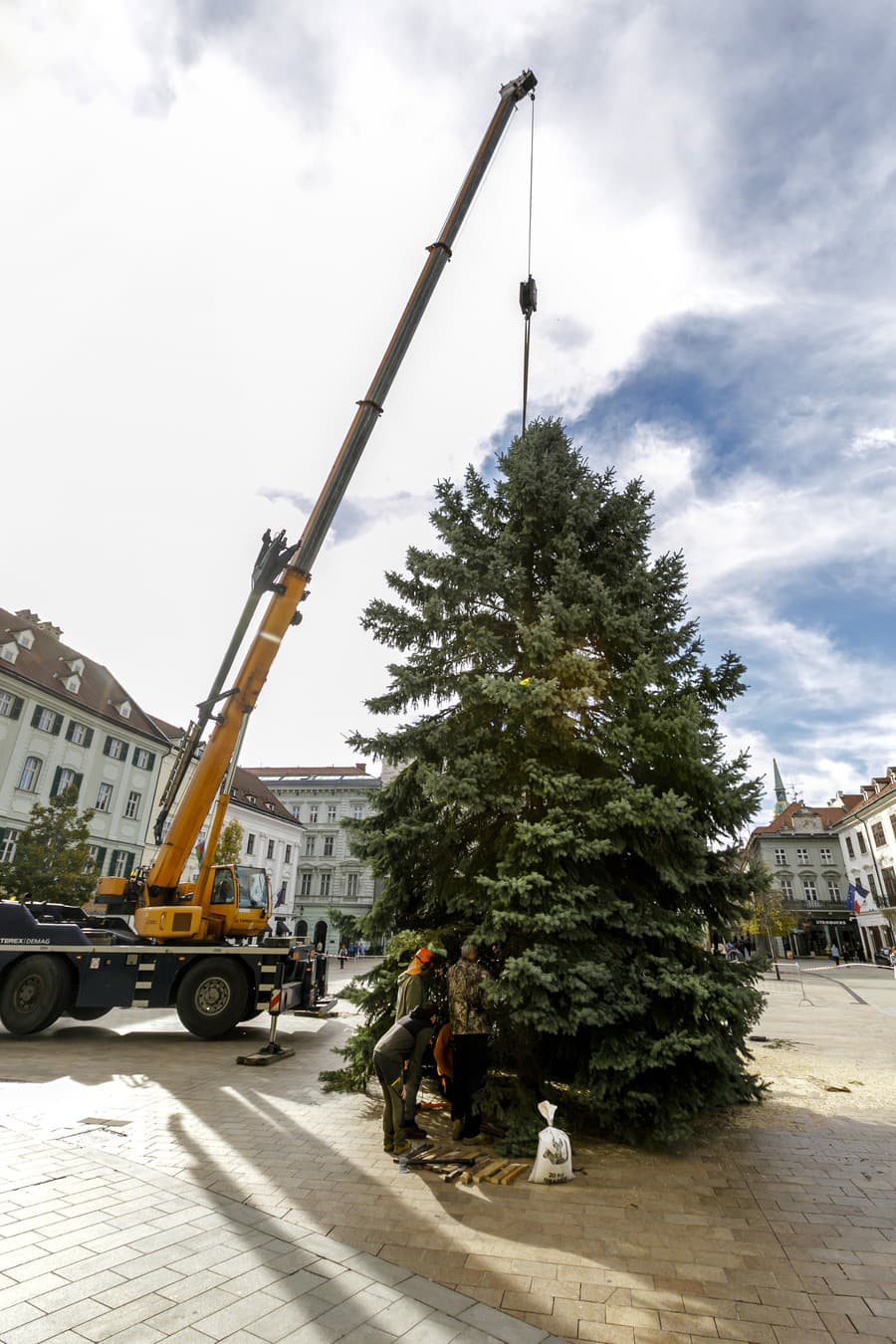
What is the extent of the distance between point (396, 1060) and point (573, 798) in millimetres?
2857

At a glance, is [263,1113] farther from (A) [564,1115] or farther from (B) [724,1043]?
(B) [724,1043]

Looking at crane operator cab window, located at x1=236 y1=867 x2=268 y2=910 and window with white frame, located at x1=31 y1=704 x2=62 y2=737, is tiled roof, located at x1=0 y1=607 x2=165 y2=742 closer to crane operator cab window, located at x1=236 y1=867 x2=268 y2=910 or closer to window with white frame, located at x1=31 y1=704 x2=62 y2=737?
window with white frame, located at x1=31 y1=704 x2=62 y2=737

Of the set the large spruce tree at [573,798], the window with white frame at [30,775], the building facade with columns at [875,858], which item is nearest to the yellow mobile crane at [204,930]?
the large spruce tree at [573,798]

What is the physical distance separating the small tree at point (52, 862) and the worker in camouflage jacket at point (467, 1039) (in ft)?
73.1

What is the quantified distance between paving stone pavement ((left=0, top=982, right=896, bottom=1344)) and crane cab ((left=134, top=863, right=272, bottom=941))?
4.46 metres

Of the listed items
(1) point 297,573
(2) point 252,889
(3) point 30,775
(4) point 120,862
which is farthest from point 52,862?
(1) point 297,573

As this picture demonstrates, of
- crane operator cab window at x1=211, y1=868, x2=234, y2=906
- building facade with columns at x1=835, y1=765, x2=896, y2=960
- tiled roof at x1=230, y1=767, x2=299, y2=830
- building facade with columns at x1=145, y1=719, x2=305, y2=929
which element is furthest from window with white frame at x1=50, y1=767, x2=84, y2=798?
building facade with columns at x1=835, y1=765, x2=896, y2=960

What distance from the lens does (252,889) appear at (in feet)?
44.6

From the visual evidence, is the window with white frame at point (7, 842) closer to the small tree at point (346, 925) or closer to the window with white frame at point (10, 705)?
the window with white frame at point (10, 705)

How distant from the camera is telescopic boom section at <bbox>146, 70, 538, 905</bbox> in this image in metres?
11.4

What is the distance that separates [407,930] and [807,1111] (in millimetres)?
5056

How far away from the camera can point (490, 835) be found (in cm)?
765

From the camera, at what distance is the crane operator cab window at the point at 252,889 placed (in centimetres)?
1333

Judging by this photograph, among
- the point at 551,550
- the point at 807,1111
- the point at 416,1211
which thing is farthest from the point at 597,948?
the point at 551,550
